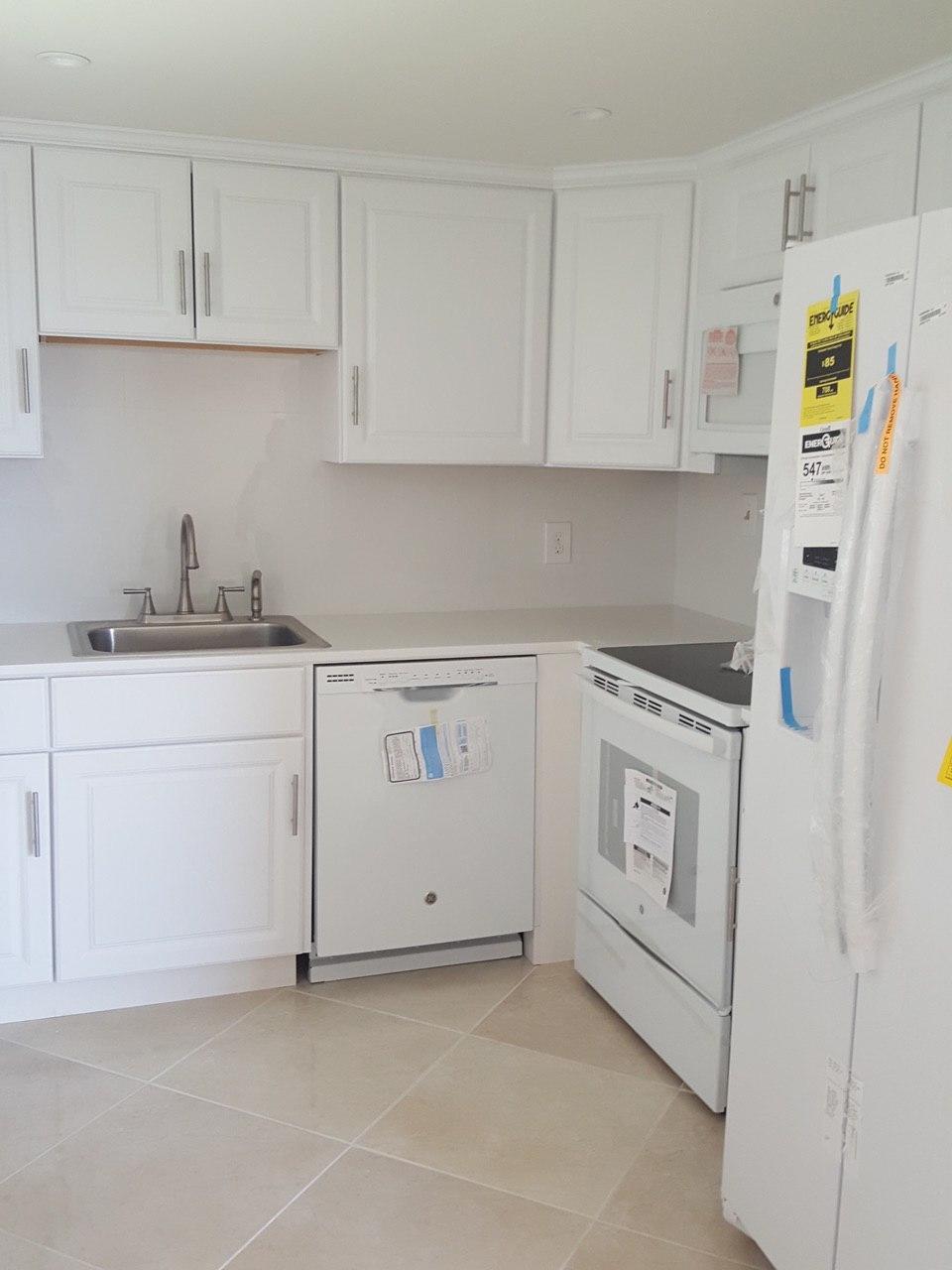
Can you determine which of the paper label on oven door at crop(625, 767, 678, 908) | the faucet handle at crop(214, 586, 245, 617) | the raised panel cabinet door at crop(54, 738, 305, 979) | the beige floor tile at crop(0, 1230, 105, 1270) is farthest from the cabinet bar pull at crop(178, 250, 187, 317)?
the beige floor tile at crop(0, 1230, 105, 1270)

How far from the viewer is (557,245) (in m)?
3.21

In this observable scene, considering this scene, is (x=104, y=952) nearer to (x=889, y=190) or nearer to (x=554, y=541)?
(x=554, y=541)

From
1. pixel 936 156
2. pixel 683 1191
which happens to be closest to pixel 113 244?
pixel 936 156

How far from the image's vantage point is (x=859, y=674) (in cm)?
161

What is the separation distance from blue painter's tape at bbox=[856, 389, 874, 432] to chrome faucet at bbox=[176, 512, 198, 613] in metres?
2.05

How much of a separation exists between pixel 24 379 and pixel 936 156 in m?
2.07

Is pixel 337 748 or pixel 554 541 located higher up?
pixel 554 541

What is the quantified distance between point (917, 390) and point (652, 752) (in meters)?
1.28

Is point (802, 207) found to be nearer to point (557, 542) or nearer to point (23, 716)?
point (557, 542)

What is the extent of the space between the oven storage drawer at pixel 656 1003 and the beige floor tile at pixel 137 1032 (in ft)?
2.76

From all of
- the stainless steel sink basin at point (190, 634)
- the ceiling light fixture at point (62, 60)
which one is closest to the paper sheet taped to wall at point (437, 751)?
the stainless steel sink basin at point (190, 634)

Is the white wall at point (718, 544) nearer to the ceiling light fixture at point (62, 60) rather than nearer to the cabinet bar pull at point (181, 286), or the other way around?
the cabinet bar pull at point (181, 286)

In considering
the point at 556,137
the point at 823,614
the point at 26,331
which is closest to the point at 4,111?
the point at 26,331

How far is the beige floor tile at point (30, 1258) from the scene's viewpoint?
6.61 feet
